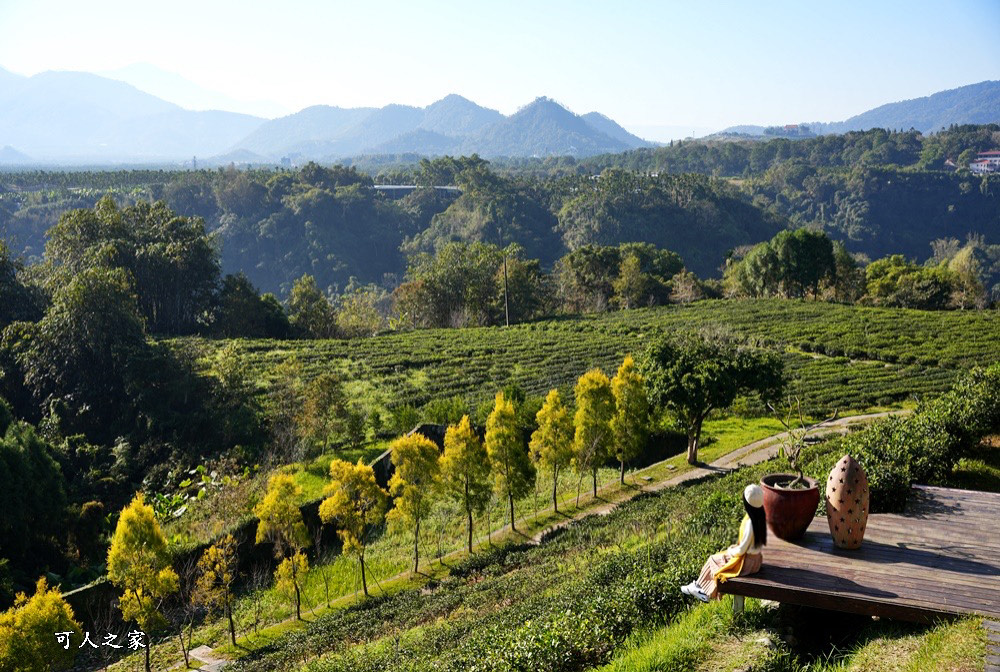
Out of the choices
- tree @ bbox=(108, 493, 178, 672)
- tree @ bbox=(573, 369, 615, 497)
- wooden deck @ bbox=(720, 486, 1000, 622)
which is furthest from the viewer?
tree @ bbox=(573, 369, 615, 497)

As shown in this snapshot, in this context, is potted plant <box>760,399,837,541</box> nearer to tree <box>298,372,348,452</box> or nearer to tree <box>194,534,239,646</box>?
tree <box>194,534,239,646</box>

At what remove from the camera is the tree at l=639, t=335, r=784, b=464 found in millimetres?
25938

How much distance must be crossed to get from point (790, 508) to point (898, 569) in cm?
114

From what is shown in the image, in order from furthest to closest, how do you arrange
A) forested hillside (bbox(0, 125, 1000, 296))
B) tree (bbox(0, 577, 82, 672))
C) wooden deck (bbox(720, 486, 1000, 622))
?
forested hillside (bbox(0, 125, 1000, 296)) → tree (bbox(0, 577, 82, 672)) → wooden deck (bbox(720, 486, 1000, 622))

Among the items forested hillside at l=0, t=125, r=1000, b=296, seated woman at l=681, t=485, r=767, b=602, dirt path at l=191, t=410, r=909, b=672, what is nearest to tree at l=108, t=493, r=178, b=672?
dirt path at l=191, t=410, r=909, b=672

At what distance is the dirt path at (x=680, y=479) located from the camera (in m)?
19.9

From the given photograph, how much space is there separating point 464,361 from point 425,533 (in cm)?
2404

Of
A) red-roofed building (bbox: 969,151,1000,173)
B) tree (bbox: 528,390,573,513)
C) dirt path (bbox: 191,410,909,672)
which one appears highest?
red-roofed building (bbox: 969,151,1000,173)

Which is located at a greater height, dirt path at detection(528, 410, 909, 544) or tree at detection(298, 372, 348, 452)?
tree at detection(298, 372, 348, 452)

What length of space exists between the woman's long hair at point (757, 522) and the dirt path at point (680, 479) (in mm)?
13198

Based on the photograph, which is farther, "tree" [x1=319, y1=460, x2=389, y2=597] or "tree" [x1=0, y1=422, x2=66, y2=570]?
"tree" [x1=0, y1=422, x2=66, y2=570]

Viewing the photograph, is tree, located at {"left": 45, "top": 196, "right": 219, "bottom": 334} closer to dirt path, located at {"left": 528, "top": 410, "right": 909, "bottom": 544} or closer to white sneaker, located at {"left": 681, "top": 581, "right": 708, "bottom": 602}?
dirt path, located at {"left": 528, "top": 410, "right": 909, "bottom": 544}

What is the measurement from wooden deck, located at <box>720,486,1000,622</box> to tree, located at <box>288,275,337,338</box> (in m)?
57.2

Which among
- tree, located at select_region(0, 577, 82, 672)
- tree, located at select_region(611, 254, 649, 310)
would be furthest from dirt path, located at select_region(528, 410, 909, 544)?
tree, located at select_region(611, 254, 649, 310)
